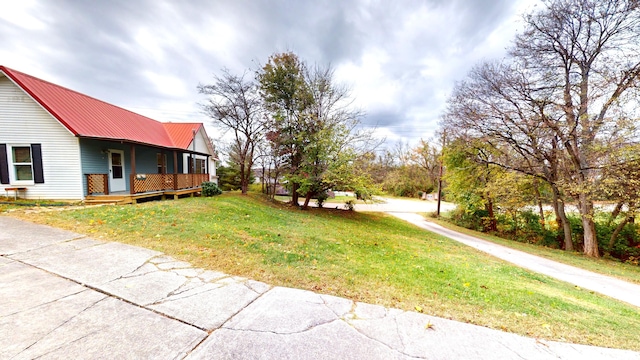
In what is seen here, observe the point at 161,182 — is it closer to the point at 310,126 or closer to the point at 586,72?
the point at 310,126

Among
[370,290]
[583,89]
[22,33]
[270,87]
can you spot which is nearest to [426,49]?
[583,89]

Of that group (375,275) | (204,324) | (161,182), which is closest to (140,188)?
(161,182)

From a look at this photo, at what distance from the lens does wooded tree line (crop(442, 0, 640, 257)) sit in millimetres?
8594

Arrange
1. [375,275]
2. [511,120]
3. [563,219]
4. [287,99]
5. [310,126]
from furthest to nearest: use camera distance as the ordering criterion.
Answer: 1. [287,99]
2. [310,126]
3. [563,219]
4. [511,120]
5. [375,275]

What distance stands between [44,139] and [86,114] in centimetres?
189

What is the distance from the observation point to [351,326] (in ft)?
8.09

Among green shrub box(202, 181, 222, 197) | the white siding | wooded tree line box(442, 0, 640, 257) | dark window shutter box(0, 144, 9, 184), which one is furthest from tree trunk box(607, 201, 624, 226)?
dark window shutter box(0, 144, 9, 184)

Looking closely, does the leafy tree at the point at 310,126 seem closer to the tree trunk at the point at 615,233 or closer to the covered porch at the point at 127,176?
the covered porch at the point at 127,176

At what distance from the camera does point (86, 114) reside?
10203mm

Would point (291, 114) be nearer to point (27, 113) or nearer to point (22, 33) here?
point (27, 113)

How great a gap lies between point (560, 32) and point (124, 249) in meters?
16.4

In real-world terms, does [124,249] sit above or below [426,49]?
below

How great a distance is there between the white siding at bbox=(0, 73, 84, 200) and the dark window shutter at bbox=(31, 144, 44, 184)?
0.34ft

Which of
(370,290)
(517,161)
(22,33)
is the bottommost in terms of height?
(370,290)
